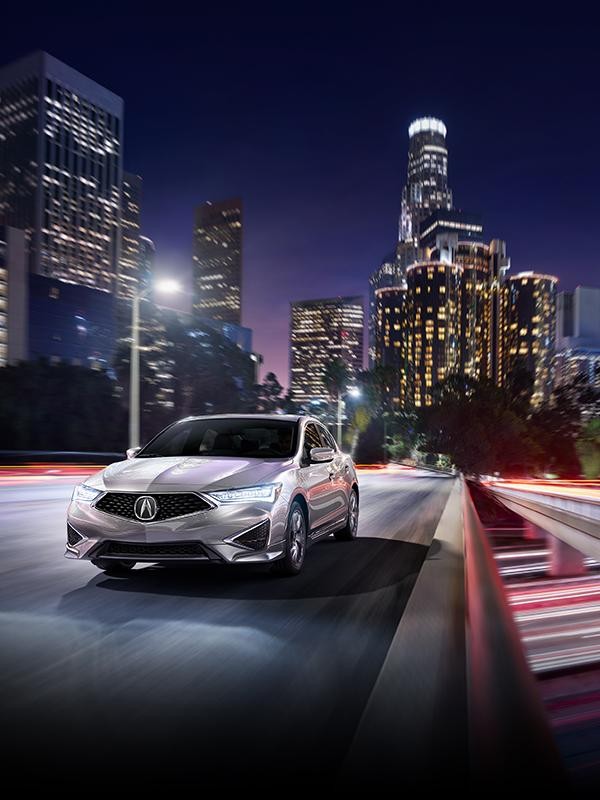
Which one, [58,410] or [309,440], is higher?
[58,410]

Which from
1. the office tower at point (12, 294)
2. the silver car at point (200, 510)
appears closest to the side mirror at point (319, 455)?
the silver car at point (200, 510)

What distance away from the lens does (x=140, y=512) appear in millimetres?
6090

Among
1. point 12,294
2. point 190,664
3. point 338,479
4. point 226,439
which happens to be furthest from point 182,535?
point 12,294

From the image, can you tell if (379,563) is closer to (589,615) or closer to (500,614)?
(589,615)

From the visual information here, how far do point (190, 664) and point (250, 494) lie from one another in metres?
2.33

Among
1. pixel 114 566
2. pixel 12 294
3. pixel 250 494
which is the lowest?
pixel 114 566

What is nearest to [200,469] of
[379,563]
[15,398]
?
[379,563]

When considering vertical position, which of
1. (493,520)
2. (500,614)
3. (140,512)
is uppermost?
(140,512)

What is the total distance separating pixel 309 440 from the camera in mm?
8555

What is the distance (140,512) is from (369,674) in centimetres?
281

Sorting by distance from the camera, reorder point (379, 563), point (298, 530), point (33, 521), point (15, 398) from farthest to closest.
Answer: point (15, 398) < point (33, 521) < point (379, 563) < point (298, 530)

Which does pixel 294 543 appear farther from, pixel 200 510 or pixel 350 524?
pixel 350 524

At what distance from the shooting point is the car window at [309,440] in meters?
7.97

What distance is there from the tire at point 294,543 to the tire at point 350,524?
241cm
